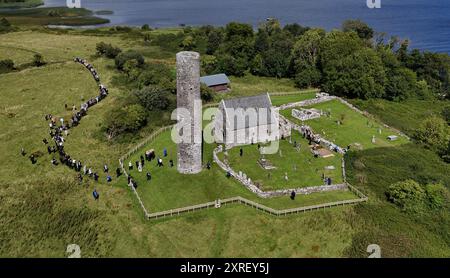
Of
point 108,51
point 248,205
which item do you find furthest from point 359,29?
point 248,205

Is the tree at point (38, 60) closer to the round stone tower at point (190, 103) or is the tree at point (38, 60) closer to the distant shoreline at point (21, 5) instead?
the round stone tower at point (190, 103)

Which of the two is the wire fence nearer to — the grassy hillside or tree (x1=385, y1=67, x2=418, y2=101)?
the grassy hillside

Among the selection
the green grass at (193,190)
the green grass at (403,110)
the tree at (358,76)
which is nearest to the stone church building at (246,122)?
the green grass at (193,190)
